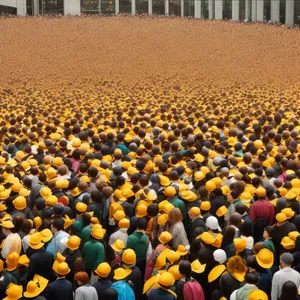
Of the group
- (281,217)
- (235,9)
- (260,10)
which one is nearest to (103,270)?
(281,217)

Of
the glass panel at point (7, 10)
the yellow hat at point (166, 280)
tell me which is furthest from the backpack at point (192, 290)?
the glass panel at point (7, 10)

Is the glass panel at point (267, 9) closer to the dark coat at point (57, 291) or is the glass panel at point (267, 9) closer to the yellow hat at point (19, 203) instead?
the yellow hat at point (19, 203)

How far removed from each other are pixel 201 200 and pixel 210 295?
89.4 inches

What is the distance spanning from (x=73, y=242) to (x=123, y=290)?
1.18m

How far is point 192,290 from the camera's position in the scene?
837cm

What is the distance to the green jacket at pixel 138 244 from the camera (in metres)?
9.78

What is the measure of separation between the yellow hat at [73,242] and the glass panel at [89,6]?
2593 inches

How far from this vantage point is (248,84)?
32.3 metres

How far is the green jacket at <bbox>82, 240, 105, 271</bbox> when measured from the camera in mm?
9625

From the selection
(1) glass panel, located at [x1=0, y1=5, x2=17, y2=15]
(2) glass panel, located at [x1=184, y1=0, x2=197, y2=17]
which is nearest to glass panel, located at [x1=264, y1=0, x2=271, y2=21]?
(2) glass panel, located at [x1=184, y1=0, x2=197, y2=17]

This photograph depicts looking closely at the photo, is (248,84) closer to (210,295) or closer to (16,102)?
(16,102)

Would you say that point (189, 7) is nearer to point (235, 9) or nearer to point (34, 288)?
point (235, 9)

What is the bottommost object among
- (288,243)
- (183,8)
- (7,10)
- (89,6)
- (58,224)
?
(183,8)

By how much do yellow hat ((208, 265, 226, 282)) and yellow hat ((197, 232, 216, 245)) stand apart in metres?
0.42
